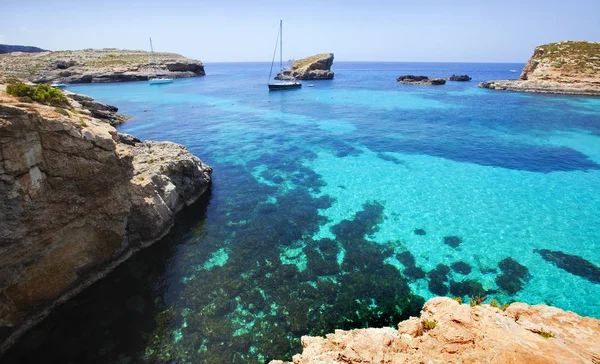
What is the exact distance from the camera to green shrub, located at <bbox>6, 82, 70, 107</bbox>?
13.3 m

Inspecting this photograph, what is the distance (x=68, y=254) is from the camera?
1448 centimetres

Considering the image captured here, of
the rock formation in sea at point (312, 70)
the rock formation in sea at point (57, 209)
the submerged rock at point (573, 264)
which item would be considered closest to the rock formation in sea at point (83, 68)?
the rock formation in sea at point (312, 70)

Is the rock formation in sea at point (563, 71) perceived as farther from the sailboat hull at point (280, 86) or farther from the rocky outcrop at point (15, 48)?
the rocky outcrop at point (15, 48)

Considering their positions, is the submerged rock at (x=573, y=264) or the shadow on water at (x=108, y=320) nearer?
the shadow on water at (x=108, y=320)

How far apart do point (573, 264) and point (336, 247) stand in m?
15.0

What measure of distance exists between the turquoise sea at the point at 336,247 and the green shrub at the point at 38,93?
10.1 metres

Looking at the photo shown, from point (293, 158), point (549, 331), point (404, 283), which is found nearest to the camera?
point (549, 331)

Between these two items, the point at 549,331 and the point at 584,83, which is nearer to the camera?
the point at 549,331

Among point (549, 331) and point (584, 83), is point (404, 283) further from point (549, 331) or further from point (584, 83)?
point (584, 83)

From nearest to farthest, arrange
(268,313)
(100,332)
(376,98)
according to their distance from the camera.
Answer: (100,332) → (268,313) → (376,98)

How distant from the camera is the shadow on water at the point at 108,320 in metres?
12.0

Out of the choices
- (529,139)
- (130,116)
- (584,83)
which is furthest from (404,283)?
(584,83)

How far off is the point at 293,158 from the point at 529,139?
35.7 meters

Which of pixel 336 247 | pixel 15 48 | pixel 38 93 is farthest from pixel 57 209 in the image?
pixel 15 48
